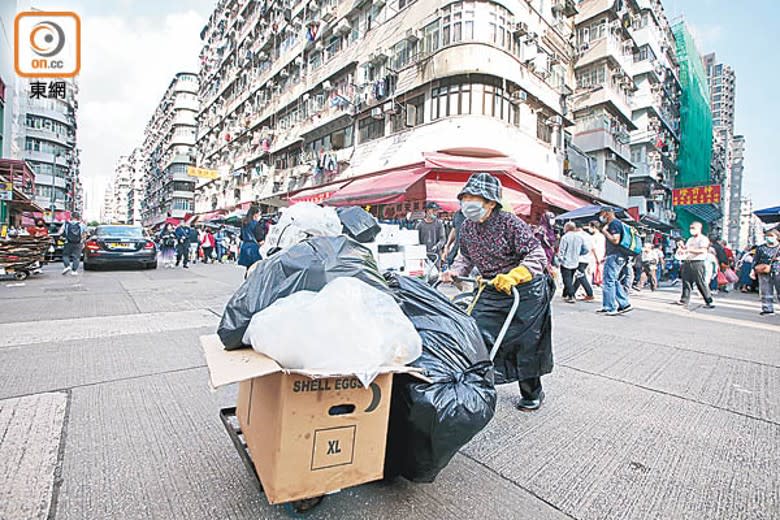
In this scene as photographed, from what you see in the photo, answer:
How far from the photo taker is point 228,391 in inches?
120

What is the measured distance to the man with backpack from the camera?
6945 millimetres

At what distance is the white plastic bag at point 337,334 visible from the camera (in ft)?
4.46

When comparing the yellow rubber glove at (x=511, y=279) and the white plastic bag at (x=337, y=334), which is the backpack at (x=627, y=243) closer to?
the yellow rubber glove at (x=511, y=279)

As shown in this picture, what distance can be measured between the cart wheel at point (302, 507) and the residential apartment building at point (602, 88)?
24.8m

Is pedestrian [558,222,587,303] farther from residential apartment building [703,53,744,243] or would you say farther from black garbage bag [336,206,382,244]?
residential apartment building [703,53,744,243]

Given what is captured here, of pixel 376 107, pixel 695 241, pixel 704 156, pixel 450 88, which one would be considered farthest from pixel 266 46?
pixel 704 156

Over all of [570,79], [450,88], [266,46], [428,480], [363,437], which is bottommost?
[428,480]

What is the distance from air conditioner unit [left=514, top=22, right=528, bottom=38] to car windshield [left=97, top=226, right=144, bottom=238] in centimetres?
1522

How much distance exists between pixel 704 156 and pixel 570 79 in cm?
3023

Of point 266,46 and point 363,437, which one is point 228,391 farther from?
point 266,46

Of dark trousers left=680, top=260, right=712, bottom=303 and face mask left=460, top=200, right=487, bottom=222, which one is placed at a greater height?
face mask left=460, top=200, right=487, bottom=222

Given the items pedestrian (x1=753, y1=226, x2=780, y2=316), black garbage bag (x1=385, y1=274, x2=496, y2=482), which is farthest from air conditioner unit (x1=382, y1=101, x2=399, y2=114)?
black garbage bag (x1=385, y1=274, x2=496, y2=482)

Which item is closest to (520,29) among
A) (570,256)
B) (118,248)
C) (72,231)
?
(570,256)

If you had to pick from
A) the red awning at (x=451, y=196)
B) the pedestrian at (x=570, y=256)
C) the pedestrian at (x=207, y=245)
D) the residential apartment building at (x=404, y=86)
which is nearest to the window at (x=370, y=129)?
the residential apartment building at (x=404, y=86)
